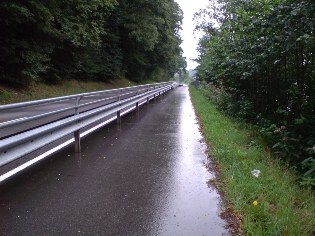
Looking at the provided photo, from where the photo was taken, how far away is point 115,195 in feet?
15.4

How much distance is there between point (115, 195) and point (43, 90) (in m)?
17.6

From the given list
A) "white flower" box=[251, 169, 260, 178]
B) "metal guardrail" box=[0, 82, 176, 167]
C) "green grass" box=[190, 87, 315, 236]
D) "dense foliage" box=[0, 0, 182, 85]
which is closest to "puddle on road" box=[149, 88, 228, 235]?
"green grass" box=[190, 87, 315, 236]

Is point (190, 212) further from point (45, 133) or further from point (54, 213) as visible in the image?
point (45, 133)

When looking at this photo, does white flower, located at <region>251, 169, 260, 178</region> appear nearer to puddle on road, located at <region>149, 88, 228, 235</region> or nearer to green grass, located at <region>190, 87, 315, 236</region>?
green grass, located at <region>190, 87, 315, 236</region>

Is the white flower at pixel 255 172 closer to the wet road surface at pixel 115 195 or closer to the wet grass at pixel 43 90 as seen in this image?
the wet road surface at pixel 115 195

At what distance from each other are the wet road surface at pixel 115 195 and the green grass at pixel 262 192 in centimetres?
28

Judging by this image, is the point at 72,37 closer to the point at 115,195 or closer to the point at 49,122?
the point at 49,122

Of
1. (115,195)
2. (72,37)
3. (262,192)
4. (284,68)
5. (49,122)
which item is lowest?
(115,195)

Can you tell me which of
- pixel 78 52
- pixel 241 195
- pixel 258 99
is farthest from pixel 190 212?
pixel 78 52

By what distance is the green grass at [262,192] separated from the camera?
3.75 m

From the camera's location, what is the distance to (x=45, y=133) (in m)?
5.69

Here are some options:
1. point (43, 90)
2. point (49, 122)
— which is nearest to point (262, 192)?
point (49, 122)

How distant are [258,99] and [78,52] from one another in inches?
Answer: 673

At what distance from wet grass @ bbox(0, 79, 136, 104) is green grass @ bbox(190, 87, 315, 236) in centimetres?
1214
